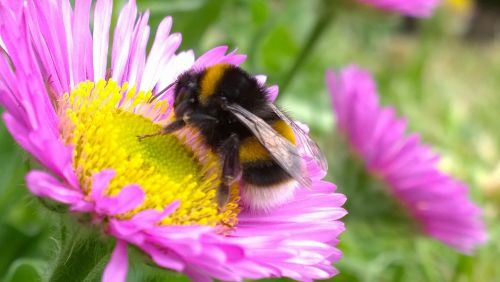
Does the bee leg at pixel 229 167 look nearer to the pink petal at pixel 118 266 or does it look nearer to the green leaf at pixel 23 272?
the pink petal at pixel 118 266

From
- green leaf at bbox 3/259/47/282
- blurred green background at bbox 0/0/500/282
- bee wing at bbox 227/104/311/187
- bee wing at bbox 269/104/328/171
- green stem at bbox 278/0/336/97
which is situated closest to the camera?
bee wing at bbox 227/104/311/187

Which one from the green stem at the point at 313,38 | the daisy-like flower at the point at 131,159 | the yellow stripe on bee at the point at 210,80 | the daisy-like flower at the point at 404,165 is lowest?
the daisy-like flower at the point at 131,159

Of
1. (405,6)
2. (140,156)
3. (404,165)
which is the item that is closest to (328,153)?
(404,165)

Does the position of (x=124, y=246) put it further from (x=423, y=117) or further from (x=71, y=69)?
(x=423, y=117)

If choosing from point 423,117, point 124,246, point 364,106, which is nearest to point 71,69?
point 124,246

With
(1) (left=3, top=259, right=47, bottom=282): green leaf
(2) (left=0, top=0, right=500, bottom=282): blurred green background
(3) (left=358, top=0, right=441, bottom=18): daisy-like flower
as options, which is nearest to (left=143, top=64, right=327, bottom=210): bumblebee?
(2) (left=0, top=0, right=500, bottom=282): blurred green background

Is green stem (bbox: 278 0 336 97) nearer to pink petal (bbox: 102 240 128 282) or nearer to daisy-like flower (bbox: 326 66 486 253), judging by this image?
daisy-like flower (bbox: 326 66 486 253)

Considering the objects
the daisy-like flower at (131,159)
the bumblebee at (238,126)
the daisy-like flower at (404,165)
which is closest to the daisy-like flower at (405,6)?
the daisy-like flower at (404,165)
